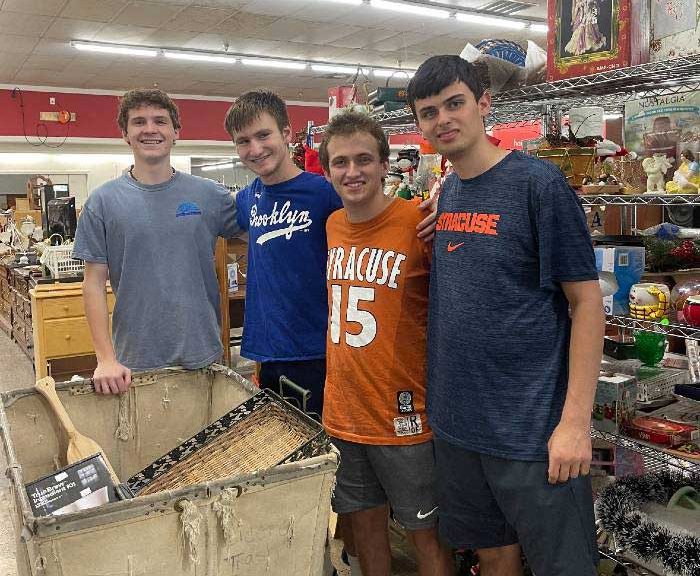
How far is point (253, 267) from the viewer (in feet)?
7.19

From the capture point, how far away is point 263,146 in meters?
2.09

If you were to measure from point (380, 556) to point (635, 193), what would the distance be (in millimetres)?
1328

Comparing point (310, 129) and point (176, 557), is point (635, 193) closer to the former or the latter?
point (176, 557)

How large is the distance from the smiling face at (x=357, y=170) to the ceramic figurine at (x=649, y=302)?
32.2 inches

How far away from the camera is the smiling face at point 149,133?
7.15ft

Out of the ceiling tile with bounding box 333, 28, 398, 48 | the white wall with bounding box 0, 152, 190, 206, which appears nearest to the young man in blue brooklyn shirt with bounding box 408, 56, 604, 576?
the ceiling tile with bounding box 333, 28, 398, 48

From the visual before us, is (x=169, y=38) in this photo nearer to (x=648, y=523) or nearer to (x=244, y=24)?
(x=244, y=24)

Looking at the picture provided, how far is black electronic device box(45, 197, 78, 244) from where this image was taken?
19.9 feet

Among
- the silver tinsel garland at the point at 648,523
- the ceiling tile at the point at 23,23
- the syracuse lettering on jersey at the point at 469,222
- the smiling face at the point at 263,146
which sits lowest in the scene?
the silver tinsel garland at the point at 648,523

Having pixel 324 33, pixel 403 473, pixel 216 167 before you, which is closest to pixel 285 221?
pixel 403 473

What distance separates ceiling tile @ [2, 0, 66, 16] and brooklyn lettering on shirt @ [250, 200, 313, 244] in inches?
247

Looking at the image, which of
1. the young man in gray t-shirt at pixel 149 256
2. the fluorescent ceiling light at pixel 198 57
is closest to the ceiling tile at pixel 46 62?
the fluorescent ceiling light at pixel 198 57

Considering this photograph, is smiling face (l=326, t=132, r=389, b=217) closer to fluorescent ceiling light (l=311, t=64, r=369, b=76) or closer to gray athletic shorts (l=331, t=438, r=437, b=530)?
gray athletic shorts (l=331, t=438, r=437, b=530)

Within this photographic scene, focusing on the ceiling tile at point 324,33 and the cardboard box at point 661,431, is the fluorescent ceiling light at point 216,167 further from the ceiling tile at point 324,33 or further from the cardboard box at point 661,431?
the cardboard box at point 661,431
